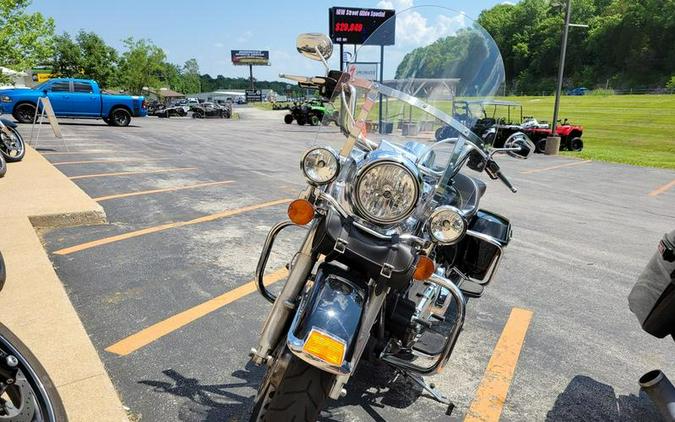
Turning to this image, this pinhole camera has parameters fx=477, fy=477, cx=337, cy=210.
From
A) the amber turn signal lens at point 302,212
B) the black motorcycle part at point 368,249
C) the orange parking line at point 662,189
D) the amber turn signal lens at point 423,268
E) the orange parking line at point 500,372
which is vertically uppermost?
the amber turn signal lens at point 302,212

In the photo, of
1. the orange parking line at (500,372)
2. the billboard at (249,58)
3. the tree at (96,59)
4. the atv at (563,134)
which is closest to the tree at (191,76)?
the billboard at (249,58)

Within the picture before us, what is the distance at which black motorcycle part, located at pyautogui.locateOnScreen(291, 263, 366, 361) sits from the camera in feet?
6.31

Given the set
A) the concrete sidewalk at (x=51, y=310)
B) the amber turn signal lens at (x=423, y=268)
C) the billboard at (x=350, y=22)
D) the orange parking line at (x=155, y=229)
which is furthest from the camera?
the billboard at (x=350, y=22)

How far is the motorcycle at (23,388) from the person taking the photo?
1.80 m

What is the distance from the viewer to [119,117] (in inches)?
830

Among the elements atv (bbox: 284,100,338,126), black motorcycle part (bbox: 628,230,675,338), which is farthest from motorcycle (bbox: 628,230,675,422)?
atv (bbox: 284,100,338,126)

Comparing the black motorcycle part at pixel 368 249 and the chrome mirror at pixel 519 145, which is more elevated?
the chrome mirror at pixel 519 145

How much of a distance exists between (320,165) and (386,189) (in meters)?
0.32

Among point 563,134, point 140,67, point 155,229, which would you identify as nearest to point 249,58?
point 140,67

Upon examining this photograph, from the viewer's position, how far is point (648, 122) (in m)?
31.5

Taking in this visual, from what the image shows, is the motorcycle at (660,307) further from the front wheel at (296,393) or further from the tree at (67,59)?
the tree at (67,59)

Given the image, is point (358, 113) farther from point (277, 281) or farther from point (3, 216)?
point (3, 216)

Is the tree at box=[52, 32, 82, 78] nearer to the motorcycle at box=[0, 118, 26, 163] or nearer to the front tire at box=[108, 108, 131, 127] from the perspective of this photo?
the front tire at box=[108, 108, 131, 127]

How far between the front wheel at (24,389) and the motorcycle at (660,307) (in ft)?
8.83
